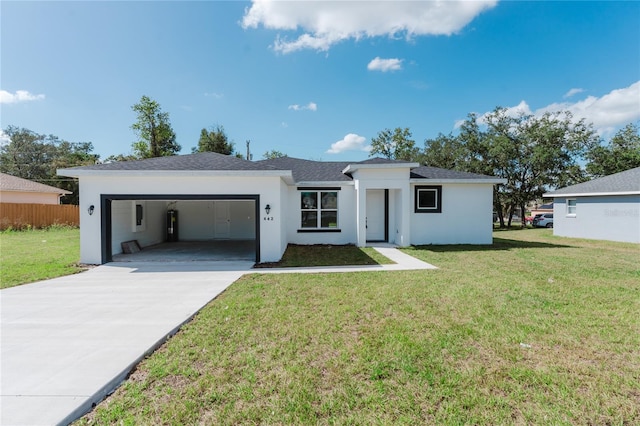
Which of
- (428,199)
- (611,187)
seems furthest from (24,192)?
(611,187)

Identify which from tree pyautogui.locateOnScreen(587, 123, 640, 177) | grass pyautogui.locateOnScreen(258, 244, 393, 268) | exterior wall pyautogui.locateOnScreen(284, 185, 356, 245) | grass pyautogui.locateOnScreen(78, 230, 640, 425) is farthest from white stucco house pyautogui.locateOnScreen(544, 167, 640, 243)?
exterior wall pyautogui.locateOnScreen(284, 185, 356, 245)

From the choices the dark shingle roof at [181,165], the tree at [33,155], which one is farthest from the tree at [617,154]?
the tree at [33,155]

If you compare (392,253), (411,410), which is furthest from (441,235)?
(411,410)

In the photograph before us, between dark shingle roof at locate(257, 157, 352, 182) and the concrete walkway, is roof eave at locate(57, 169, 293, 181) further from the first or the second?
dark shingle roof at locate(257, 157, 352, 182)

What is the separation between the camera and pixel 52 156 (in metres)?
42.5

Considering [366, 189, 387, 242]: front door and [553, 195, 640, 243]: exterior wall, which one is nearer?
[366, 189, 387, 242]: front door

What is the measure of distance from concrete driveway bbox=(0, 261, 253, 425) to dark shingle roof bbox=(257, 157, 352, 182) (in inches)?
260

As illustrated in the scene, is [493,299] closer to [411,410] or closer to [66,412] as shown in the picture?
[411,410]

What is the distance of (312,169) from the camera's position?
14.8 meters

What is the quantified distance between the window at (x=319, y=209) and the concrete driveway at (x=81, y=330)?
5665 mm

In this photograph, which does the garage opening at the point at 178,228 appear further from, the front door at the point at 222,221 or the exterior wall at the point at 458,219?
the exterior wall at the point at 458,219

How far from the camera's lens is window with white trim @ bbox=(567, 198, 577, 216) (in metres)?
17.7

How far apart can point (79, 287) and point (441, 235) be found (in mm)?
13022

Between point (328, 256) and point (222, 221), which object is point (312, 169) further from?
point (328, 256)
